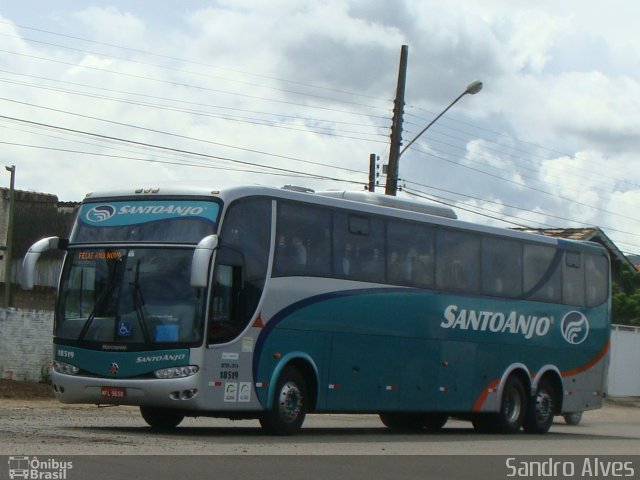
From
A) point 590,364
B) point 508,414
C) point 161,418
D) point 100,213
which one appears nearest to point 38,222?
point 590,364

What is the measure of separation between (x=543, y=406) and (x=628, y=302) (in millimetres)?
26961

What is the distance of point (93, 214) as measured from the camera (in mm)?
17922

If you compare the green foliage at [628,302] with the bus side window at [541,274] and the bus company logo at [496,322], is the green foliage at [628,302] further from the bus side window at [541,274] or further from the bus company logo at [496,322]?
the bus company logo at [496,322]

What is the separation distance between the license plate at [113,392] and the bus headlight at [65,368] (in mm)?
591

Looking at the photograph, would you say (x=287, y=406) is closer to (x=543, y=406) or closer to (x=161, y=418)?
(x=161, y=418)

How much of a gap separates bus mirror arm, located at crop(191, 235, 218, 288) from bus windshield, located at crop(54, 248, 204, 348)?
2.74 feet

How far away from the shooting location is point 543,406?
23703mm

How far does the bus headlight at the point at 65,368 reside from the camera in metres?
17.2

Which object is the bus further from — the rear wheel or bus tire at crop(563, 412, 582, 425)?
bus tire at crop(563, 412, 582, 425)

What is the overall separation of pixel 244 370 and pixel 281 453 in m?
2.78

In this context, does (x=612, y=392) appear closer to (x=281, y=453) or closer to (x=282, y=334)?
(x=282, y=334)

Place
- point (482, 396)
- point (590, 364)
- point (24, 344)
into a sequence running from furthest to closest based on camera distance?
1. point (24, 344)
2. point (590, 364)
3. point (482, 396)

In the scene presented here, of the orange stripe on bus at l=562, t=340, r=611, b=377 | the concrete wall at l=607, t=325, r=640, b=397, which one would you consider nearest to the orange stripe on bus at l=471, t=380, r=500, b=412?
the orange stripe on bus at l=562, t=340, r=611, b=377
